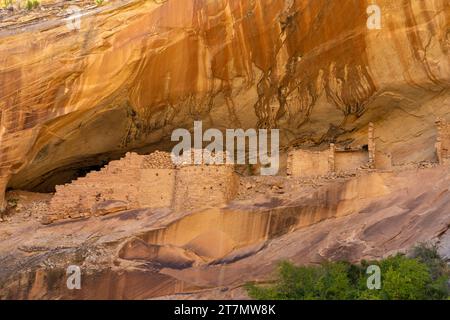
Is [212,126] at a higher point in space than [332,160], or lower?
higher

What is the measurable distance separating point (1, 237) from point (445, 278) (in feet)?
26.6

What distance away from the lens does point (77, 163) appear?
18.8m

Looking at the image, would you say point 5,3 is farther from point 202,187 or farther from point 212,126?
point 202,187

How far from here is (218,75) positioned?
17344 millimetres

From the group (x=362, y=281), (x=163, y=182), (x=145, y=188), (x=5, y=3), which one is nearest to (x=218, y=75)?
(x=163, y=182)

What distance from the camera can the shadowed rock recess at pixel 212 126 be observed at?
14.5 m

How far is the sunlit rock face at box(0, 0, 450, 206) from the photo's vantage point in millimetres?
16297

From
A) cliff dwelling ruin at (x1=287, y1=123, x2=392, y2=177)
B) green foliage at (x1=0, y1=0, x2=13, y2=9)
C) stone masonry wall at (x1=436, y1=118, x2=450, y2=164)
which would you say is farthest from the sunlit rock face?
green foliage at (x1=0, y1=0, x2=13, y2=9)

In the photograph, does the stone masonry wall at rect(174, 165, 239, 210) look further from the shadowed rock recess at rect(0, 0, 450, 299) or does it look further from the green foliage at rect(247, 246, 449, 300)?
the green foliage at rect(247, 246, 449, 300)

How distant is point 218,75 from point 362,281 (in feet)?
18.9

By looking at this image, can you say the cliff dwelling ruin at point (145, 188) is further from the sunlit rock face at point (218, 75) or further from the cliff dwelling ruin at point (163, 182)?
the sunlit rock face at point (218, 75)

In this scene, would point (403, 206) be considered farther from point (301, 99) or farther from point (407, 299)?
point (301, 99)

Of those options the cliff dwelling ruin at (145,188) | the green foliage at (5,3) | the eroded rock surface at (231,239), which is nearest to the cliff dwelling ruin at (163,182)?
the cliff dwelling ruin at (145,188)
